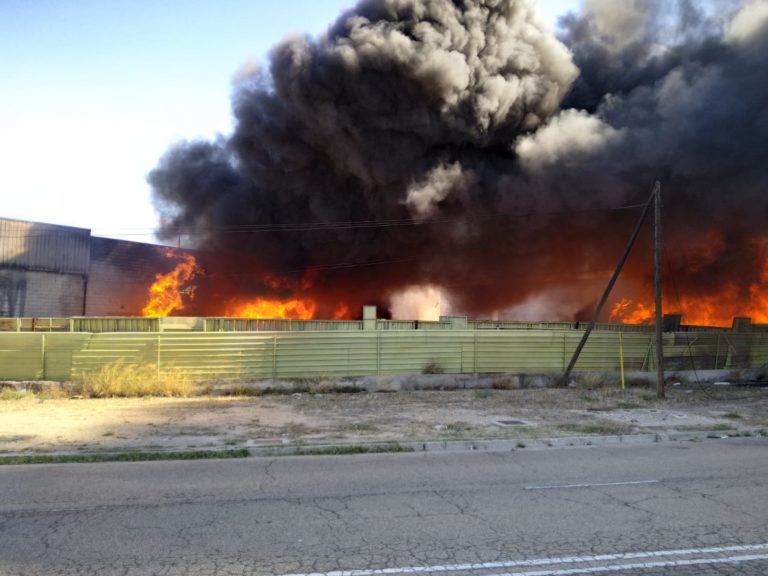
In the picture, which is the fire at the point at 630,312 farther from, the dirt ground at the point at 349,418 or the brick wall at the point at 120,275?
the brick wall at the point at 120,275

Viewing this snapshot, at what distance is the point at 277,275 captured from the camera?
32.6 metres

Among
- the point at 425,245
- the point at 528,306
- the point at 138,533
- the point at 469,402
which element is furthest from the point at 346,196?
the point at 138,533

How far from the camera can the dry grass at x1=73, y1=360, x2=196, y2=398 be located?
42.1 ft

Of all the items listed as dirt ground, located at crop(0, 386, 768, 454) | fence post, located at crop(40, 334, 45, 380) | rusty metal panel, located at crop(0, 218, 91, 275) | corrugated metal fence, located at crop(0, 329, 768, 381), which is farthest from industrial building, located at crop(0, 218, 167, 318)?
dirt ground, located at crop(0, 386, 768, 454)

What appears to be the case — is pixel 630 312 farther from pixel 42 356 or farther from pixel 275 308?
pixel 42 356

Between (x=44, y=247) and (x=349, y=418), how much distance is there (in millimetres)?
23541

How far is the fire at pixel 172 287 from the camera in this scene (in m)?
31.6

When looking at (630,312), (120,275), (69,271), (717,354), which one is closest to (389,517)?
(717,354)

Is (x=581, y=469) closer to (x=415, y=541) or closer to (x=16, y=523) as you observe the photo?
(x=415, y=541)

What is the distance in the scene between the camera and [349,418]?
10750 millimetres

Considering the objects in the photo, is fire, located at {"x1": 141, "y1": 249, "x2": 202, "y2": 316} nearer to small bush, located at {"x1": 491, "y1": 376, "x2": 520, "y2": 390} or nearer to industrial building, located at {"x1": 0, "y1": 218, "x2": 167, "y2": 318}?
industrial building, located at {"x1": 0, "y1": 218, "x2": 167, "y2": 318}

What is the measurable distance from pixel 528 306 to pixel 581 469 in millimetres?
28972

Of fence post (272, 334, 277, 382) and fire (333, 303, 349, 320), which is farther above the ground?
fire (333, 303, 349, 320)

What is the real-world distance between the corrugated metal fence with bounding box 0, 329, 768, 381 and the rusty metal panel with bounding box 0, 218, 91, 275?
16111 mm
